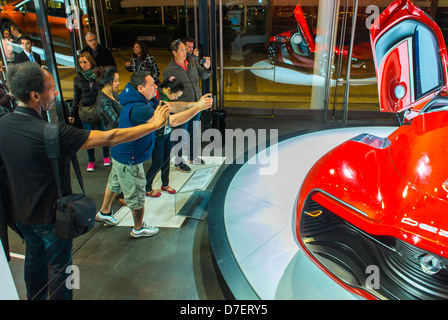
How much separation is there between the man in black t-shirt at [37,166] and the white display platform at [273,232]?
1.16 metres

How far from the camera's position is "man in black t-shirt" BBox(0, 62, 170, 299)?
161 cm

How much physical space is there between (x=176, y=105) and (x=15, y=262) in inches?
76.9

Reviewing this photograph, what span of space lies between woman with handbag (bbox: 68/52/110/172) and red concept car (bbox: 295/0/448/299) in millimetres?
2754

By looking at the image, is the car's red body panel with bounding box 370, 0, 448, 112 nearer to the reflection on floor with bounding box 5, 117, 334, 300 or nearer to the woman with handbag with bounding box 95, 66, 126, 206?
the reflection on floor with bounding box 5, 117, 334, 300

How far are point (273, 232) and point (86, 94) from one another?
2.62m

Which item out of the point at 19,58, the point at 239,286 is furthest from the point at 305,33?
the point at 239,286

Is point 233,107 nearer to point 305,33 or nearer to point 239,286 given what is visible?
point 305,33

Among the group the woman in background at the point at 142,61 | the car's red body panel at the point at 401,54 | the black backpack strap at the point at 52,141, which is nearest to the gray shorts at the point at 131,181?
the black backpack strap at the point at 52,141

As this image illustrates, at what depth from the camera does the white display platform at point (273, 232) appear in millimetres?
2170

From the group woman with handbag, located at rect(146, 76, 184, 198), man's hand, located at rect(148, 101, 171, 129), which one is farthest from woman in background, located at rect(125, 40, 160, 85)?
man's hand, located at rect(148, 101, 171, 129)

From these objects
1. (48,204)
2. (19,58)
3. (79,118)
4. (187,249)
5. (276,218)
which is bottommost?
(187,249)

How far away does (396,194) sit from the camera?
188 centimetres

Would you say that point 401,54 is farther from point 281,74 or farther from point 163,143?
point 281,74

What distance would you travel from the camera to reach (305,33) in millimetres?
5863
